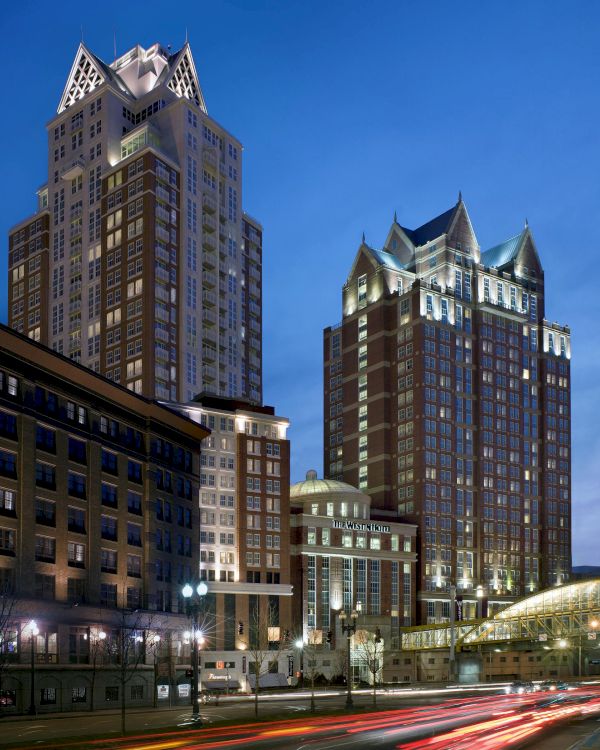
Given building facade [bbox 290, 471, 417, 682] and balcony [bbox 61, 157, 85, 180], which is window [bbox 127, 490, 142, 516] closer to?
building facade [bbox 290, 471, 417, 682]

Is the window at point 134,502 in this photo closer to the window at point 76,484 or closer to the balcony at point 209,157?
the window at point 76,484

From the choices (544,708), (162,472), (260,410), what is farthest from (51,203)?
(544,708)

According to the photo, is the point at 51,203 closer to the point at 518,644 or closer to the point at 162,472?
the point at 162,472

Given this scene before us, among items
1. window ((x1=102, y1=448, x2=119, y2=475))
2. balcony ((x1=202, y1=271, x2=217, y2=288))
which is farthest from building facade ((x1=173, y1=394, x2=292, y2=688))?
window ((x1=102, y1=448, x2=119, y2=475))

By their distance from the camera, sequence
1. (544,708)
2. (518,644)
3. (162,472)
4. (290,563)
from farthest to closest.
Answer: (290,563) < (518,644) < (162,472) < (544,708)

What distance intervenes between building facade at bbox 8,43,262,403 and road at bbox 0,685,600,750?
340ft

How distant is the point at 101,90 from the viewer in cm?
19350

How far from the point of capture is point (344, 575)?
621 ft

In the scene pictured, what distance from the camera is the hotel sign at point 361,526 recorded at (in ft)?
624

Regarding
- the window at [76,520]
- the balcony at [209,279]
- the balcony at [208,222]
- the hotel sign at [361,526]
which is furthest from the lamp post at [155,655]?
the balcony at [208,222]

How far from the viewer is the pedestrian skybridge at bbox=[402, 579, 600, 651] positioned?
158m

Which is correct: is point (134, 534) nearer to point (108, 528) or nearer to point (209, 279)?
point (108, 528)

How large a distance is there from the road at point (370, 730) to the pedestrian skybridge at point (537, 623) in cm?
7812

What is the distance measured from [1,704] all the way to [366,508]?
120 m
